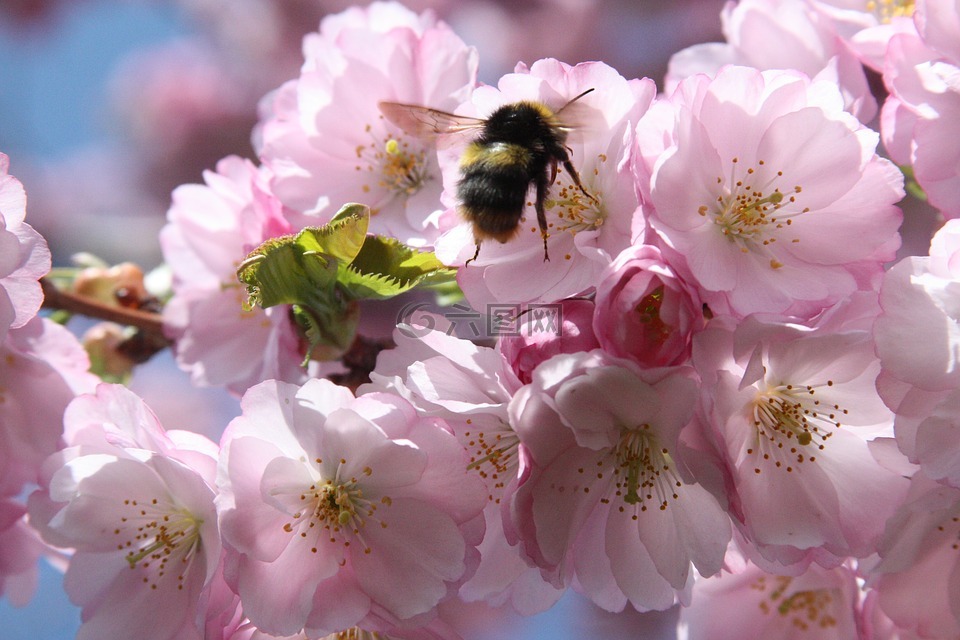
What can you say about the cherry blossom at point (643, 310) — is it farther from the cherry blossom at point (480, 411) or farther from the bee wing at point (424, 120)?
the bee wing at point (424, 120)

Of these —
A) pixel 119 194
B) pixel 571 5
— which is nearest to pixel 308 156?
pixel 571 5

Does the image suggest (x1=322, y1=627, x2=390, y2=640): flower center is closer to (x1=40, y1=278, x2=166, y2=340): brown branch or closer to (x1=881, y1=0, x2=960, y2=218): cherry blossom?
(x1=40, y1=278, x2=166, y2=340): brown branch

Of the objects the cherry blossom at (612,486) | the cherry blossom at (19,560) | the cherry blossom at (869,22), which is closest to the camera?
the cherry blossom at (612,486)

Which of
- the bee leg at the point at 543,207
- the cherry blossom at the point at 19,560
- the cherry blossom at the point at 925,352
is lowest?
the cherry blossom at the point at 19,560

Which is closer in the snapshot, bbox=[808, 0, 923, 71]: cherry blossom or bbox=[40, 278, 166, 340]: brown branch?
bbox=[808, 0, 923, 71]: cherry blossom

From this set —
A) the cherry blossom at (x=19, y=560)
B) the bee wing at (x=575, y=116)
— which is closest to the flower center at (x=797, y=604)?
the bee wing at (x=575, y=116)

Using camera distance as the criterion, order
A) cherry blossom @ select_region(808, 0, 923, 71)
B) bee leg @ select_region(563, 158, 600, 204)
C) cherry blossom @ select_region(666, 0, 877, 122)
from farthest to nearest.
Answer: cherry blossom @ select_region(666, 0, 877, 122) → cherry blossom @ select_region(808, 0, 923, 71) → bee leg @ select_region(563, 158, 600, 204)

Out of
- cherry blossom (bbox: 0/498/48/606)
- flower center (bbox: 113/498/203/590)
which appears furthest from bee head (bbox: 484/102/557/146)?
cherry blossom (bbox: 0/498/48/606)

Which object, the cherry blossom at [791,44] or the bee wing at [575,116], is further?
the cherry blossom at [791,44]
